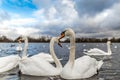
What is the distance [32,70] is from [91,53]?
1489 centimetres

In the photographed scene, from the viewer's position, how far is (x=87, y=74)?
40.6 ft

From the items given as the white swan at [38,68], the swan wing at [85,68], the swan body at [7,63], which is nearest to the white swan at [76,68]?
the swan wing at [85,68]

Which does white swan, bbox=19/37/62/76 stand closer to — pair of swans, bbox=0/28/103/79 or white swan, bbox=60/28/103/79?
pair of swans, bbox=0/28/103/79

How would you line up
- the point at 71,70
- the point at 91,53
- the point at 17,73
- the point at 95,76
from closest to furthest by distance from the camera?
the point at 71,70, the point at 95,76, the point at 17,73, the point at 91,53

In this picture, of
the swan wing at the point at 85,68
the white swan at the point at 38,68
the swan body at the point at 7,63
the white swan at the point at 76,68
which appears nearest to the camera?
the white swan at the point at 76,68

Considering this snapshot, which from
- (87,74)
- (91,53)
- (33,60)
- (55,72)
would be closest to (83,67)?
(87,74)

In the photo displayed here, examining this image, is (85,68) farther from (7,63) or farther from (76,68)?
(7,63)

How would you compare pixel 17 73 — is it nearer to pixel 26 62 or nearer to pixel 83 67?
pixel 26 62

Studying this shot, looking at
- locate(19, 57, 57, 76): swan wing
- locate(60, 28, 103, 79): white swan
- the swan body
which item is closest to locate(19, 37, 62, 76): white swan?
locate(19, 57, 57, 76): swan wing

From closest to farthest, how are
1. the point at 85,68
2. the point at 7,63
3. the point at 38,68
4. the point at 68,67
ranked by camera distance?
1. the point at 68,67
2. the point at 85,68
3. the point at 38,68
4. the point at 7,63

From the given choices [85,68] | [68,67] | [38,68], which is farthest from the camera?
[38,68]

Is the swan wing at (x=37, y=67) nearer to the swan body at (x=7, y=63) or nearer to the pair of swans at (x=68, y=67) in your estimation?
the pair of swans at (x=68, y=67)

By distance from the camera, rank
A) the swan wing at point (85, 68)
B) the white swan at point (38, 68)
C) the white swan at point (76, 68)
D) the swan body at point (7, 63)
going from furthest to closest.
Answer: the swan body at point (7, 63)
the white swan at point (38, 68)
the swan wing at point (85, 68)
the white swan at point (76, 68)

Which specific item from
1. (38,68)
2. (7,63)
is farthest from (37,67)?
(7,63)
